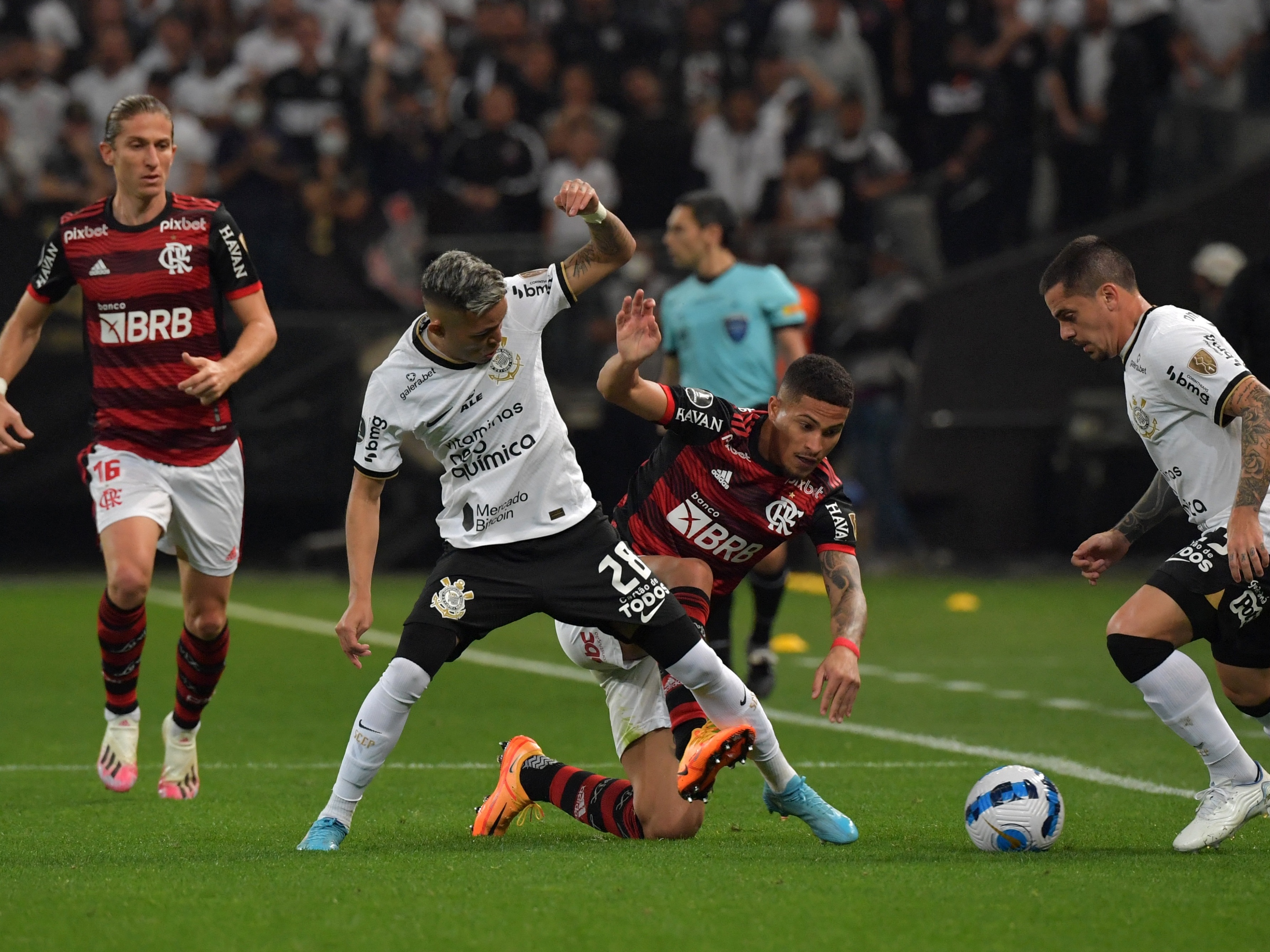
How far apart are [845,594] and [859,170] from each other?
36.5ft

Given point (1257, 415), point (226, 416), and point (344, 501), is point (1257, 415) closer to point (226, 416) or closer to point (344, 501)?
point (226, 416)

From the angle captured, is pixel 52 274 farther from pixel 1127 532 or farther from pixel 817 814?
pixel 1127 532

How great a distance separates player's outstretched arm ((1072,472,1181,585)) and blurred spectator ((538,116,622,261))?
9.42 m

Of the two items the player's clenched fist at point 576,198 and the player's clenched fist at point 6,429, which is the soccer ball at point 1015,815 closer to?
the player's clenched fist at point 576,198

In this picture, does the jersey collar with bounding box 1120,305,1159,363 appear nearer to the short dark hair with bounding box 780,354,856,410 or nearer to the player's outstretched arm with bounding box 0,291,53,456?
the short dark hair with bounding box 780,354,856,410

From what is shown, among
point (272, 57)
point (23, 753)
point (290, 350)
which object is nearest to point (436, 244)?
point (290, 350)

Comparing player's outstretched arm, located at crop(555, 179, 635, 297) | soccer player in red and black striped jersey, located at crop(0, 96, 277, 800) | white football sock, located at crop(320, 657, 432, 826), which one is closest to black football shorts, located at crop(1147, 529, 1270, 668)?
player's outstretched arm, located at crop(555, 179, 635, 297)

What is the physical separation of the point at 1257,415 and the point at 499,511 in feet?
7.50

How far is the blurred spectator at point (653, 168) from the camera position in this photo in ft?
51.2

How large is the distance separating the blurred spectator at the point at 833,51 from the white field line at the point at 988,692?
25.1 ft

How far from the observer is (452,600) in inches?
212

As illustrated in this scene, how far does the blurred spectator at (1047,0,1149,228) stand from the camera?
16.2 metres

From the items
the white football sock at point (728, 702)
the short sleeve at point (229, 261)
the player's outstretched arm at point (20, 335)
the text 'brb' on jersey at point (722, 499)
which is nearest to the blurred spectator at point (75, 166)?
the player's outstretched arm at point (20, 335)

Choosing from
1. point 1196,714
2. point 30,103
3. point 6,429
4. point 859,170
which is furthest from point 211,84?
point 1196,714
